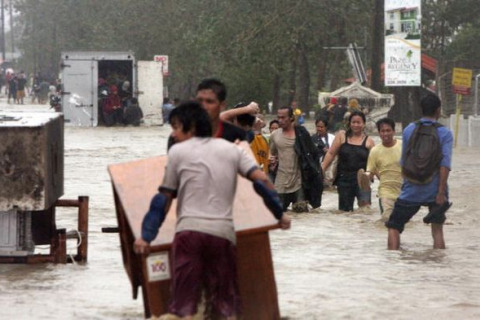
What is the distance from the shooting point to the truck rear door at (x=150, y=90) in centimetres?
5106

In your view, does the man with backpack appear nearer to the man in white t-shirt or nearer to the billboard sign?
the man in white t-shirt

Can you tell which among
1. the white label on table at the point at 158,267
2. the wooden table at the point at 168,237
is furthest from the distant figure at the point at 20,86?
the white label on table at the point at 158,267

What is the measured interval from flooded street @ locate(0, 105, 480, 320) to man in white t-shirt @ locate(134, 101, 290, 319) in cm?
193

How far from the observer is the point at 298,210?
18094mm

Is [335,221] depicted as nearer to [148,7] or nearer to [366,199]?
[366,199]

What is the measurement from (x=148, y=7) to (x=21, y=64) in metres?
44.7

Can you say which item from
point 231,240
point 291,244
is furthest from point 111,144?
point 231,240

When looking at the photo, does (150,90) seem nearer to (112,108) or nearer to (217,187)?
(112,108)

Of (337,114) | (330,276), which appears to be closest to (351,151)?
(330,276)

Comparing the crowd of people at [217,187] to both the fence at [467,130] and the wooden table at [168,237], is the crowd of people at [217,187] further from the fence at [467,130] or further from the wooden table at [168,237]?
the fence at [467,130]

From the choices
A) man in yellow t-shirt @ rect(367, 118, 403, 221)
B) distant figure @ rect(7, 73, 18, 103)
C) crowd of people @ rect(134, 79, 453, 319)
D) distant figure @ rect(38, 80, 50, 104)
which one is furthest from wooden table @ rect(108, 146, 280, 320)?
distant figure @ rect(38, 80, 50, 104)

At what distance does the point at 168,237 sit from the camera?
26.5 feet

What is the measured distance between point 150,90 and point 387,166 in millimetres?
36219

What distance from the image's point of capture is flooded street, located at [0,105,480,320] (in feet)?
33.0
